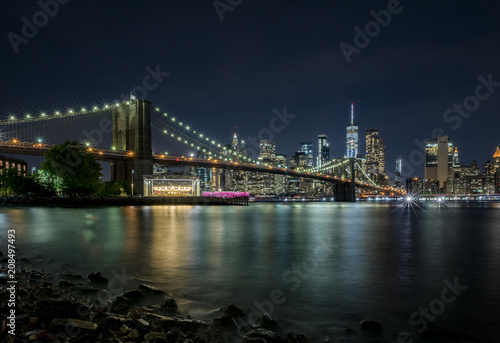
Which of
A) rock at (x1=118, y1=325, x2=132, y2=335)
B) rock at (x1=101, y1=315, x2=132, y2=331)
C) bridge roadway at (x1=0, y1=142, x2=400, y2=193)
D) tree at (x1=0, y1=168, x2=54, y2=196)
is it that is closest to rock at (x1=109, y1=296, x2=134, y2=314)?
rock at (x1=101, y1=315, x2=132, y2=331)

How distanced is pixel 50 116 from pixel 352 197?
279ft

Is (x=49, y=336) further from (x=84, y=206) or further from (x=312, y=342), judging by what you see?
(x=84, y=206)

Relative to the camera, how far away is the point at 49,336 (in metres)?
5.32

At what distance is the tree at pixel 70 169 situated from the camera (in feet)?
180

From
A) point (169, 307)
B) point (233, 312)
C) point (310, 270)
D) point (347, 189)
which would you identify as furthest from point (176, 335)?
point (347, 189)

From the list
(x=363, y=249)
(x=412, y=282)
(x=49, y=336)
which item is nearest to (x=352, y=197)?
(x=363, y=249)

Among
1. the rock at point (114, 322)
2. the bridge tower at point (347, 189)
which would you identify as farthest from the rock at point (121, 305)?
the bridge tower at point (347, 189)

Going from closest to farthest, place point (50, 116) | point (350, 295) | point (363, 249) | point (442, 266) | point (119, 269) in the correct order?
1. point (350, 295)
2. point (119, 269)
3. point (442, 266)
4. point (363, 249)
5. point (50, 116)

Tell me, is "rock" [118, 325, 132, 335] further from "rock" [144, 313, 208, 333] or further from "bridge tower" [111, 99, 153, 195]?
"bridge tower" [111, 99, 153, 195]

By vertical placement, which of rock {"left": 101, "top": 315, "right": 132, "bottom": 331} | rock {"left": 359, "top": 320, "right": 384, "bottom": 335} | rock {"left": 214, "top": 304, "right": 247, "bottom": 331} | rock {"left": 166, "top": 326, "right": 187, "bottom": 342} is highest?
rock {"left": 101, "top": 315, "right": 132, "bottom": 331}

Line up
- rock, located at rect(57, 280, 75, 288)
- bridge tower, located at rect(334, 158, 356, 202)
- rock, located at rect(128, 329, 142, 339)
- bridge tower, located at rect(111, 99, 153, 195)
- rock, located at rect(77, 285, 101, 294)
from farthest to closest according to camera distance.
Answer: bridge tower, located at rect(334, 158, 356, 202) < bridge tower, located at rect(111, 99, 153, 195) < rock, located at rect(57, 280, 75, 288) < rock, located at rect(77, 285, 101, 294) < rock, located at rect(128, 329, 142, 339)

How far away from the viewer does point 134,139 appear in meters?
70.4

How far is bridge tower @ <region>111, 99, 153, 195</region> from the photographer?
66250mm

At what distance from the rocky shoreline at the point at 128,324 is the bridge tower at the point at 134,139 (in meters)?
59.5
